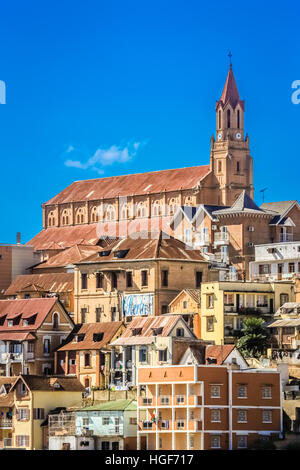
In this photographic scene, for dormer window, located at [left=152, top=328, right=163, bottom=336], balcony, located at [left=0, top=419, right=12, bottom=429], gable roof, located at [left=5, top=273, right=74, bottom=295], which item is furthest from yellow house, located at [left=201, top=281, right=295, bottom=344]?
gable roof, located at [left=5, top=273, right=74, bottom=295]

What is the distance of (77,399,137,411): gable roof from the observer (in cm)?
11488

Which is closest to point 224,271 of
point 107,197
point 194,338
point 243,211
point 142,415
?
point 243,211

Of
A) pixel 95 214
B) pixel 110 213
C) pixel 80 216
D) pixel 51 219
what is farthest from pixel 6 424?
pixel 51 219

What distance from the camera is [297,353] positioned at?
11950 cm

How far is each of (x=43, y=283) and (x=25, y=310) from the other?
10.4 metres

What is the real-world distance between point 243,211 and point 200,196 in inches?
941

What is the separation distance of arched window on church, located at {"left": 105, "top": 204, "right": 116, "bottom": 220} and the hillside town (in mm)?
12240

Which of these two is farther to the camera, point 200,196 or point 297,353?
point 200,196

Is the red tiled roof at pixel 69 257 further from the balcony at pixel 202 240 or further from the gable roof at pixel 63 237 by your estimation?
the gable roof at pixel 63 237

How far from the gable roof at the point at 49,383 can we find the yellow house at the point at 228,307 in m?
10.5

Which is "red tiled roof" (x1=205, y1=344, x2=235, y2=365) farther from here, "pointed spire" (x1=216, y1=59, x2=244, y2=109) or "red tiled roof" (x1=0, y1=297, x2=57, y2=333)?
"pointed spire" (x1=216, y1=59, x2=244, y2=109)

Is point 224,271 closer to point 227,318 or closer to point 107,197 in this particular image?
point 227,318

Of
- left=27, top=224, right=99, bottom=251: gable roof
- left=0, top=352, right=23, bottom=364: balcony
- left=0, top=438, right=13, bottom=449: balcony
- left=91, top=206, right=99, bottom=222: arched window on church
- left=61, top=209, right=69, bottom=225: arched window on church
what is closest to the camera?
left=0, top=438, right=13, bottom=449: balcony
